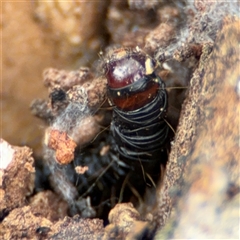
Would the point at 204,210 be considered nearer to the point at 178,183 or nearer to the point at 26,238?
the point at 178,183

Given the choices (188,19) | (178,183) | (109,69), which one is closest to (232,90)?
(178,183)

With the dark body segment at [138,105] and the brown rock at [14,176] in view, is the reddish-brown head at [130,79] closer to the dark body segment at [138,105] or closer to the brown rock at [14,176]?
the dark body segment at [138,105]

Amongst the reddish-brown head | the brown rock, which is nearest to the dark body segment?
the reddish-brown head

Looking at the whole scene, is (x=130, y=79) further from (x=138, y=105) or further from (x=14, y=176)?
(x=14, y=176)

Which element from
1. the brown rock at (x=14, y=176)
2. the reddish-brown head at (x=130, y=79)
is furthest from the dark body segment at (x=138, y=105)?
the brown rock at (x=14, y=176)

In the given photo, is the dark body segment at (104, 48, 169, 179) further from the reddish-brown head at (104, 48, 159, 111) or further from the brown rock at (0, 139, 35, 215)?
the brown rock at (0, 139, 35, 215)

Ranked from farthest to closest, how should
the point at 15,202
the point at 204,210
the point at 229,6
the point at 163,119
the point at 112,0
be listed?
the point at 112,0 → the point at 163,119 → the point at 15,202 → the point at 229,6 → the point at 204,210

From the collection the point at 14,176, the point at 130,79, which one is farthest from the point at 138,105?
the point at 14,176

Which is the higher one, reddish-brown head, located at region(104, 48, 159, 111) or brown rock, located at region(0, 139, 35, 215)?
reddish-brown head, located at region(104, 48, 159, 111)

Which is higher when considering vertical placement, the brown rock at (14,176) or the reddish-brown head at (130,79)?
the reddish-brown head at (130,79)

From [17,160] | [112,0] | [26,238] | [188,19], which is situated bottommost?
A: [26,238]

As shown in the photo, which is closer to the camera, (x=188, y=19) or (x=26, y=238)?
(x=26, y=238)
